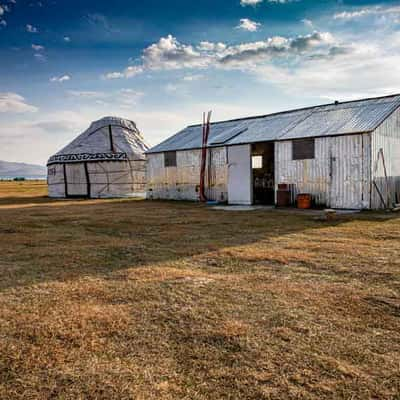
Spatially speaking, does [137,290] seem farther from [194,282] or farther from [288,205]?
[288,205]

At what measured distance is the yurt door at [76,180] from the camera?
23.9 metres

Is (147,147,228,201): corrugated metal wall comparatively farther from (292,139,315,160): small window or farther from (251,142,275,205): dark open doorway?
(292,139,315,160): small window

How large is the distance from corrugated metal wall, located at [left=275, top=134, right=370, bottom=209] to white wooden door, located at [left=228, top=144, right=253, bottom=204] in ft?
5.83

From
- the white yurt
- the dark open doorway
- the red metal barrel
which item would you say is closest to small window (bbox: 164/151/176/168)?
the dark open doorway

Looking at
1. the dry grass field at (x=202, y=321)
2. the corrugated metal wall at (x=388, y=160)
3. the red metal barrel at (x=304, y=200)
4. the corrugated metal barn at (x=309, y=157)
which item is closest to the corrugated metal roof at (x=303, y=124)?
the corrugated metal barn at (x=309, y=157)

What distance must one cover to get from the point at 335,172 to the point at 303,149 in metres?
1.55

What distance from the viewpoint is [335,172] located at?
42.1 ft

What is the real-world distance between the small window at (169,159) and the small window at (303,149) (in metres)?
7.27

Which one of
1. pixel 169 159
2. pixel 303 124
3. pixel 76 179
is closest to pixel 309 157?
pixel 303 124

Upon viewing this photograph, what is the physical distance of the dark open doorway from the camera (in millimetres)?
16609

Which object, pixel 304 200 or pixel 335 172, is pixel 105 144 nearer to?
pixel 304 200

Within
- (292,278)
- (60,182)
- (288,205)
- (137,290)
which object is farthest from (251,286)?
(60,182)

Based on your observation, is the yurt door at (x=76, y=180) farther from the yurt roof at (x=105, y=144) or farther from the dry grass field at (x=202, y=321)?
the dry grass field at (x=202, y=321)

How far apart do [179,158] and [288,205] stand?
7.02 m
